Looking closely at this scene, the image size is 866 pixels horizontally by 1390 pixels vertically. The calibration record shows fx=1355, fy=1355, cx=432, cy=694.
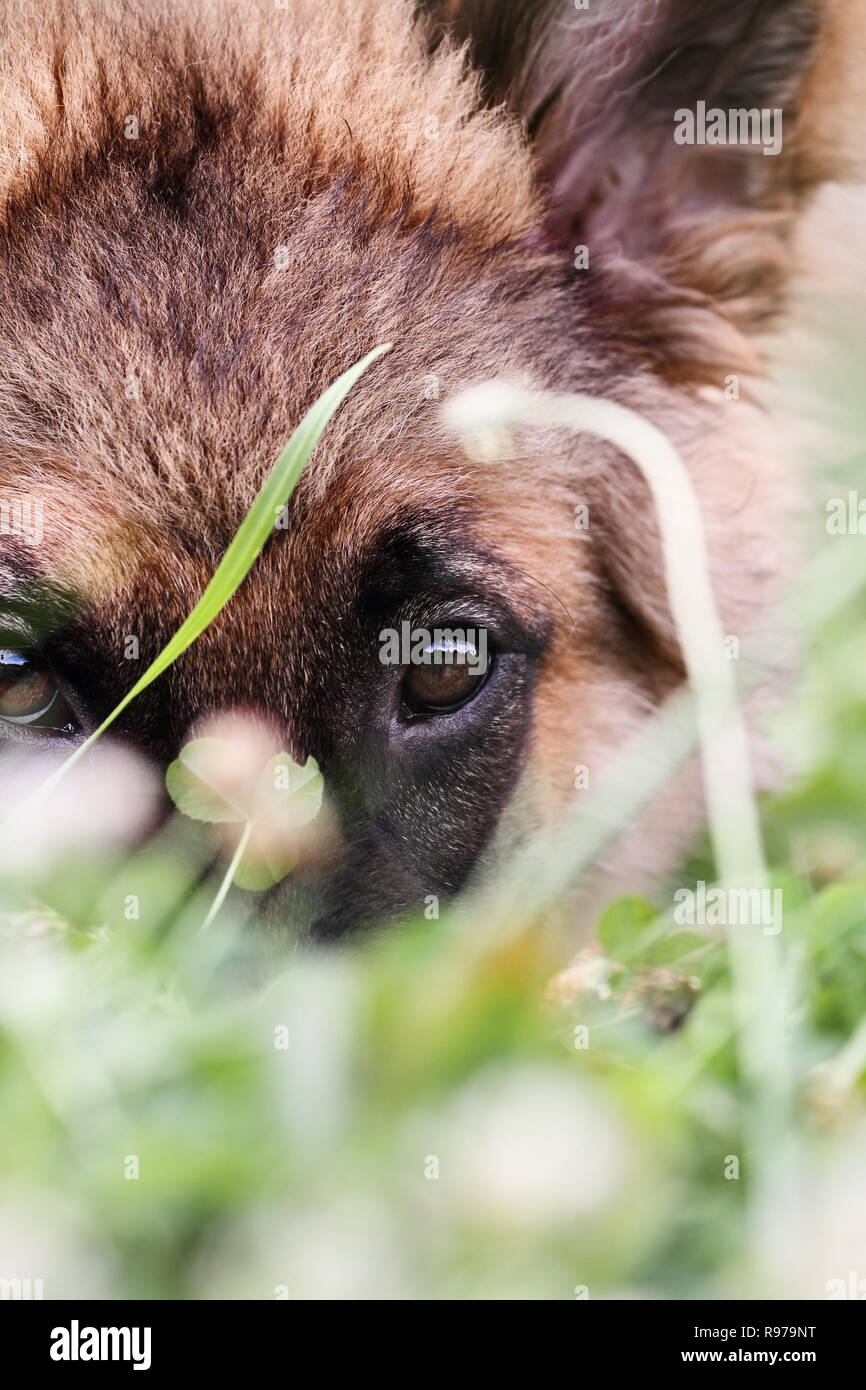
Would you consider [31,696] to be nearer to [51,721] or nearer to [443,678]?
[51,721]

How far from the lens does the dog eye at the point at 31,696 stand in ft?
9.14

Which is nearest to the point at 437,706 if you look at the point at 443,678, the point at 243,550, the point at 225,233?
the point at 443,678

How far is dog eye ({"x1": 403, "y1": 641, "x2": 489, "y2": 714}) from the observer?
2.90 meters

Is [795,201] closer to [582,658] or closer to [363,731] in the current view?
[582,658]

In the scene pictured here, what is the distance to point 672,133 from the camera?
3.29m

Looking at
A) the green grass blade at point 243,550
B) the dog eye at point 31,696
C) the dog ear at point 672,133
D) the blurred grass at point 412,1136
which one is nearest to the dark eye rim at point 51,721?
the dog eye at point 31,696

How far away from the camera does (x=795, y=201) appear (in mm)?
3289

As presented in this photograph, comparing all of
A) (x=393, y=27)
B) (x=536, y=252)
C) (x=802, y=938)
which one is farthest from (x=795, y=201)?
(x=802, y=938)

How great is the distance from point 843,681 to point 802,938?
1390mm

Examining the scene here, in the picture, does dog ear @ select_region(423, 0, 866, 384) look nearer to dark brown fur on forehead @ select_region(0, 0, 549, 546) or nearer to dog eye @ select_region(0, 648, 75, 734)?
dark brown fur on forehead @ select_region(0, 0, 549, 546)

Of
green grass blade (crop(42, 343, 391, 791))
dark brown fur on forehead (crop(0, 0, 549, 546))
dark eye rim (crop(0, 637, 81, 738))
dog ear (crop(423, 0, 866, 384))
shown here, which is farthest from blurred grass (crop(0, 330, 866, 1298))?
dog ear (crop(423, 0, 866, 384))

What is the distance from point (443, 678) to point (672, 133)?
58.5 inches

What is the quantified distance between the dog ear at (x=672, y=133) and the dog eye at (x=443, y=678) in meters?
0.98

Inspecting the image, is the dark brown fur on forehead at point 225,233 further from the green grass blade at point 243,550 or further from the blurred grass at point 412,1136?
the blurred grass at point 412,1136
